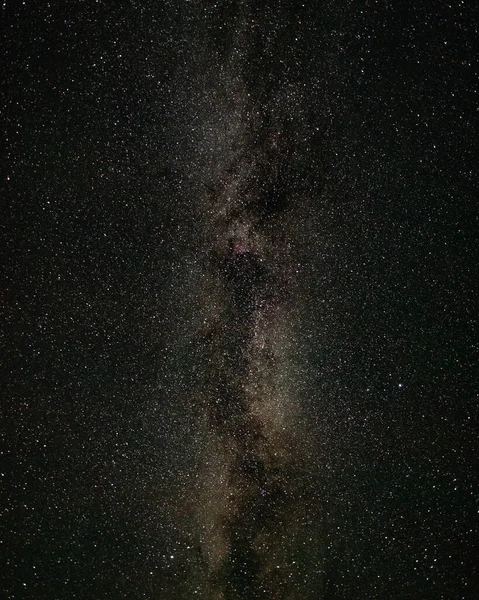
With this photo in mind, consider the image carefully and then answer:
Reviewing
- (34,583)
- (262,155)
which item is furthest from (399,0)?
(34,583)

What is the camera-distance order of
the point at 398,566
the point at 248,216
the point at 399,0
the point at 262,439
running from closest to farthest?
the point at 399,0 → the point at 248,216 → the point at 262,439 → the point at 398,566

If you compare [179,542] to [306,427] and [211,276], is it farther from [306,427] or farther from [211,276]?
[211,276]

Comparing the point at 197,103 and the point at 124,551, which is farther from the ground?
the point at 197,103

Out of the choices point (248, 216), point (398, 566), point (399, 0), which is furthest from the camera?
point (398, 566)

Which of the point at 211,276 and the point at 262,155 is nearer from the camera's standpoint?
the point at 262,155

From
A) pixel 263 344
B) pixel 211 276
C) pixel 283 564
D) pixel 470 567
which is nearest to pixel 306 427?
pixel 263 344

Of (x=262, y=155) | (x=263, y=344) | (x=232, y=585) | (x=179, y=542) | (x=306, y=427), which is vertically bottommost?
(x=232, y=585)

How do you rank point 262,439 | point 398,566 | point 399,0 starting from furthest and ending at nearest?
point 398,566 < point 262,439 < point 399,0

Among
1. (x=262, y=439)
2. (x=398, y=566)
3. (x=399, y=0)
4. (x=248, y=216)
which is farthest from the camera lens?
(x=398, y=566)

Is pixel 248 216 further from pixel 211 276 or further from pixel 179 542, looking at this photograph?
pixel 179 542
